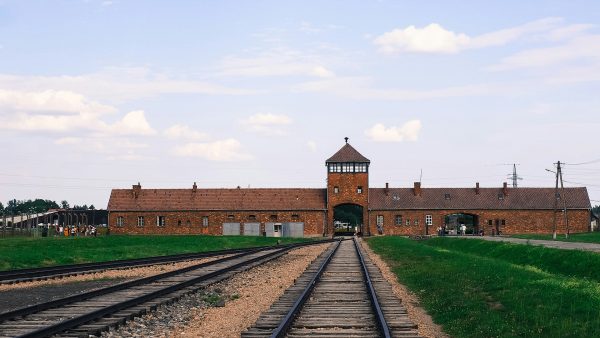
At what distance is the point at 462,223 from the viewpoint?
11019cm

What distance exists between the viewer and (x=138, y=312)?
13984 mm

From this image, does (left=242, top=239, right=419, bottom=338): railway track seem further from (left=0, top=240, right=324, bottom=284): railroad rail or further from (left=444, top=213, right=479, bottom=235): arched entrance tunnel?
(left=444, top=213, right=479, bottom=235): arched entrance tunnel

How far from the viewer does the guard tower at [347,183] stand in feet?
276

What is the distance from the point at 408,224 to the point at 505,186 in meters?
13.2

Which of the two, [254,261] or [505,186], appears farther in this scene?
[505,186]

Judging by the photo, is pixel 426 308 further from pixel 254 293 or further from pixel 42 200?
pixel 42 200

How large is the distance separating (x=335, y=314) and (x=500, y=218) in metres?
75.2

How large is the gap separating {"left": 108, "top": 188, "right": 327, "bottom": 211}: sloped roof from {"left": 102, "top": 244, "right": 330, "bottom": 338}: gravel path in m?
61.4

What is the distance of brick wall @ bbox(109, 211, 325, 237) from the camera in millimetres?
83750

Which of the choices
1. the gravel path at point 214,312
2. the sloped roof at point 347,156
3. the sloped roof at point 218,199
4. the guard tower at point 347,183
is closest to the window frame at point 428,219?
the guard tower at point 347,183

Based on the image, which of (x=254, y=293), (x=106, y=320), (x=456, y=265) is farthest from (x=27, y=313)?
(x=456, y=265)

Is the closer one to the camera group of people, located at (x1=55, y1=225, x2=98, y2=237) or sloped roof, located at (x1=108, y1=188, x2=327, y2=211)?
group of people, located at (x1=55, y1=225, x2=98, y2=237)

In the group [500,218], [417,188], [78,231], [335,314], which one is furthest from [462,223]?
[335,314]

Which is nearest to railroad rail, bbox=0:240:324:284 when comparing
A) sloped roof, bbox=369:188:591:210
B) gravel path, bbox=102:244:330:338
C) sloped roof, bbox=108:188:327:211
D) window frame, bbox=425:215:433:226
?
gravel path, bbox=102:244:330:338
